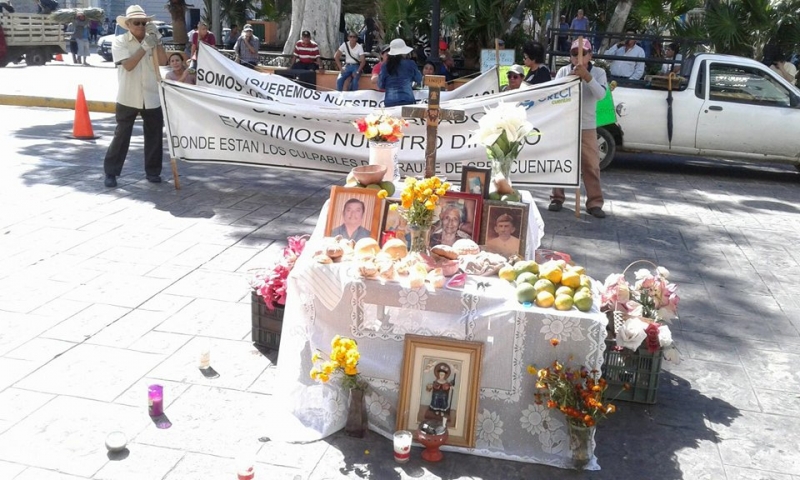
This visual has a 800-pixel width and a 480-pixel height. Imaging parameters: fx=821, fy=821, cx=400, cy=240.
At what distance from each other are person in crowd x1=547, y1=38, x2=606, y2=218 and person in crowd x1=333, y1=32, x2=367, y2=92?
20.1 ft

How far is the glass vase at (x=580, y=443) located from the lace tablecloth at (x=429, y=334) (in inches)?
2.4

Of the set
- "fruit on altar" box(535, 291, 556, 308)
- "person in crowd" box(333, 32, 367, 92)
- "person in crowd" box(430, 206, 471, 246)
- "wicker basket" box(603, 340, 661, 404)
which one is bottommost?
"wicker basket" box(603, 340, 661, 404)

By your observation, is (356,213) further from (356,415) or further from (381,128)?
(356,415)

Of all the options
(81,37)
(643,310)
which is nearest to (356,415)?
(643,310)

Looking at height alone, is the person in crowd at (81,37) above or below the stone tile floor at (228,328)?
above

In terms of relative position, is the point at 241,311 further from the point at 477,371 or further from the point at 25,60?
the point at 25,60

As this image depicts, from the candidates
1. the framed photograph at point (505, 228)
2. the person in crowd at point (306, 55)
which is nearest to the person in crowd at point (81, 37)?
the person in crowd at point (306, 55)

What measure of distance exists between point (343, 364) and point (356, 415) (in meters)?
0.32

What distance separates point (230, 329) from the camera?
17.8 ft

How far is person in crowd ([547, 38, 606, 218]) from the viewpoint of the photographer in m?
8.04

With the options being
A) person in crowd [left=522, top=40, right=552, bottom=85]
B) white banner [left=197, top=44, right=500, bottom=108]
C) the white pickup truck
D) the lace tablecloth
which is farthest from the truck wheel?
the lace tablecloth

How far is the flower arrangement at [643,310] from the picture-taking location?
4.52 metres

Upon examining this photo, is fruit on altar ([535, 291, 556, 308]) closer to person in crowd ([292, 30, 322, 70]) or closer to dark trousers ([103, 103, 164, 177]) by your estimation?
dark trousers ([103, 103, 164, 177])

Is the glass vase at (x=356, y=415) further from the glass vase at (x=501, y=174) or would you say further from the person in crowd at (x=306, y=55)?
the person in crowd at (x=306, y=55)
